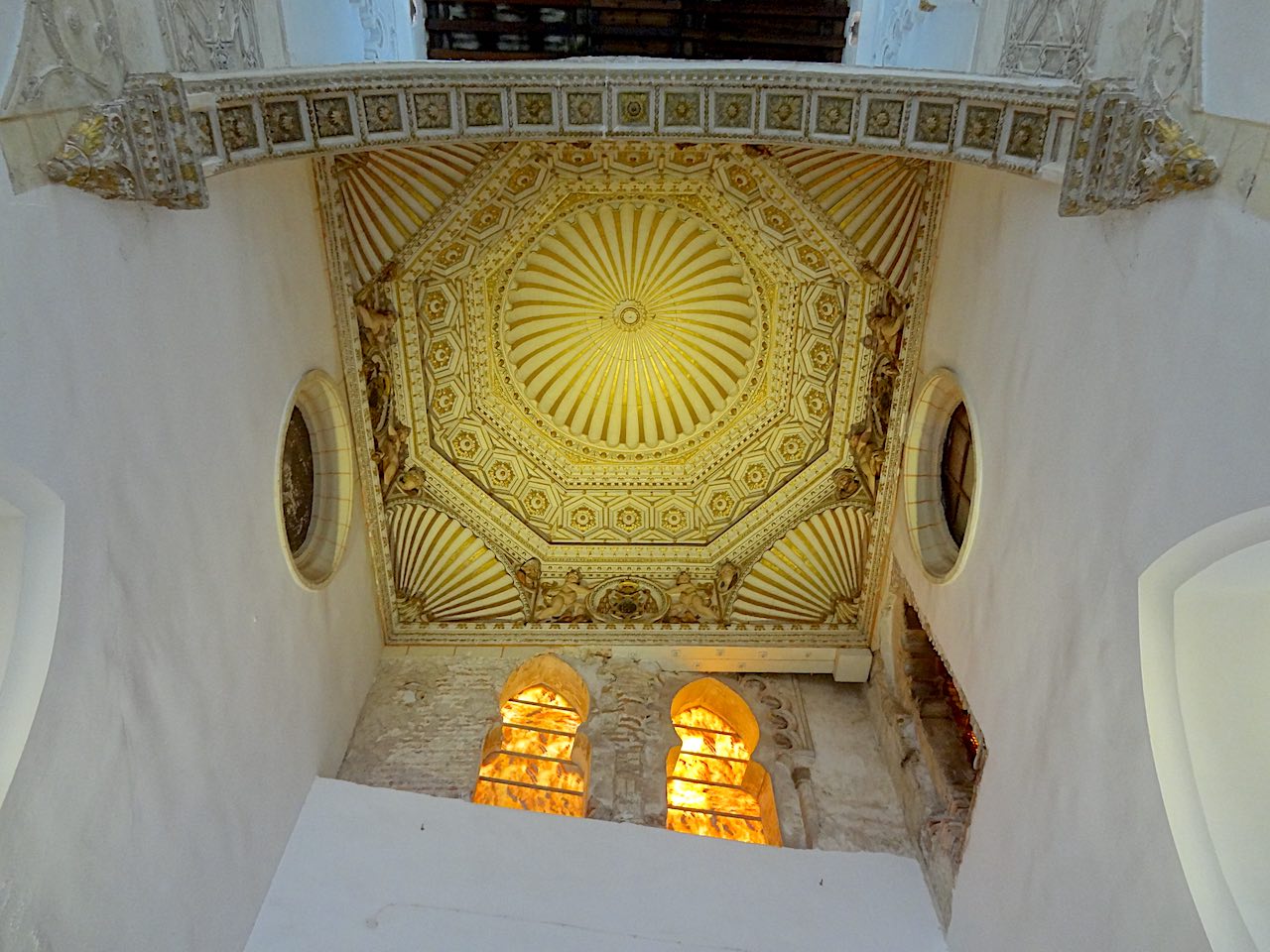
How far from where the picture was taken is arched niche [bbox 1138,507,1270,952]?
301 cm

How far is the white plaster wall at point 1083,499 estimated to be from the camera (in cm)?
303

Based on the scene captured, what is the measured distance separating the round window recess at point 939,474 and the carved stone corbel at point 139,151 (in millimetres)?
4373

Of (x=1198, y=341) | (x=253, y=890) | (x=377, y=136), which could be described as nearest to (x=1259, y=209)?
(x=1198, y=341)

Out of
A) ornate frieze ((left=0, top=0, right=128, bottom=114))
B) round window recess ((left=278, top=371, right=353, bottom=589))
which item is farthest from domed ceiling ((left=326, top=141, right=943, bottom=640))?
ornate frieze ((left=0, top=0, right=128, bottom=114))

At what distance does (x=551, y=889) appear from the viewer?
5.29 metres

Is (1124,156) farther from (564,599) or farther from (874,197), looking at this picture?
(564,599)

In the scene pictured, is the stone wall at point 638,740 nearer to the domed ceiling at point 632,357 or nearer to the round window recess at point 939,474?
the domed ceiling at point 632,357

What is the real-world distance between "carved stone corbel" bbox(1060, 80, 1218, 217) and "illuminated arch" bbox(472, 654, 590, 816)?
483cm

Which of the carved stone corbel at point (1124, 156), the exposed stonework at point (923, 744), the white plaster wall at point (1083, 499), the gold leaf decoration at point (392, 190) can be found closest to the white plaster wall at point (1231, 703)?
the white plaster wall at point (1083, 499)

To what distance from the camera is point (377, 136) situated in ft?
14.4

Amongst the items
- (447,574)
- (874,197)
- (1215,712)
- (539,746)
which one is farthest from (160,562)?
(874,197)

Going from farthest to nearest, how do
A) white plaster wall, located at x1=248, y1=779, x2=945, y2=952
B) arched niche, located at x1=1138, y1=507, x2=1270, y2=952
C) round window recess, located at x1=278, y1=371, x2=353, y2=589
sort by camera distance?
round window recess, located at x1=278, y1=371, x2=353, y2=589 < white plaster wall, located at x1=248, y1=779, x2=945, y2=952 < arched niche, located at x1=1138, y1=507, x2=1270, y2=952

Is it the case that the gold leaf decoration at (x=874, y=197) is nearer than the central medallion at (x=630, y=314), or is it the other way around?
the gold leaf decoration at (x=874, y=197)

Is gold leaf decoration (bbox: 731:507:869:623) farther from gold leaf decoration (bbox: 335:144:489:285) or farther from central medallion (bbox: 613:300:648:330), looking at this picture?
gold leaf decoration (bbox: 335:144:489:285)
